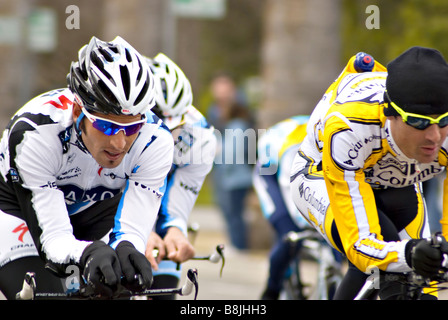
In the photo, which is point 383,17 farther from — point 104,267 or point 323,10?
point 104,267

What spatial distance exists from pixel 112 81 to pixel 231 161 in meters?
8.11

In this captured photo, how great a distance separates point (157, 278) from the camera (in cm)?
537

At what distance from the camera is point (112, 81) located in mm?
4121

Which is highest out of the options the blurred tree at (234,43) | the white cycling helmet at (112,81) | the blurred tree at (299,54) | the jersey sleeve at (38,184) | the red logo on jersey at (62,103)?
the white cycling helmet at (112,81)

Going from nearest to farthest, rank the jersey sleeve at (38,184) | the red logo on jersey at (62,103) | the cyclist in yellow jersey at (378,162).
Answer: the cyclist in yellow jersey at (378,162)
the jersey sleeve at (38,184)
the red logo on jersey at (62,103)

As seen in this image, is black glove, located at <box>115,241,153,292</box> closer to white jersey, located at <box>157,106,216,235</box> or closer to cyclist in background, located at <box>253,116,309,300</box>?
white jersey, located at <box>157,106,216,235</box>

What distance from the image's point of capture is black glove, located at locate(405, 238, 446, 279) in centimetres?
396

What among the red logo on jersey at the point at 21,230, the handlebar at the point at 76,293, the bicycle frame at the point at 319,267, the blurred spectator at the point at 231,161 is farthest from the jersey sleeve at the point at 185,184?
the blurred spectator at the point at 231,161

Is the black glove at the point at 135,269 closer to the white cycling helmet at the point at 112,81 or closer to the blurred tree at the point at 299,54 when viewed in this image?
the white cycling helmet at the point at 112,81

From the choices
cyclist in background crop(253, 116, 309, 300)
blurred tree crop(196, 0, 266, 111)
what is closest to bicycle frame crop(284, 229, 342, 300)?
cyclist in background crop(253, 116, 309, 300)

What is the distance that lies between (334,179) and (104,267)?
124 cm

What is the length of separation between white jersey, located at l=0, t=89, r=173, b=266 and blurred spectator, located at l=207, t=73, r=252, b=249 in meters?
7.53

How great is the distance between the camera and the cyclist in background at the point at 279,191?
7.44 meters
